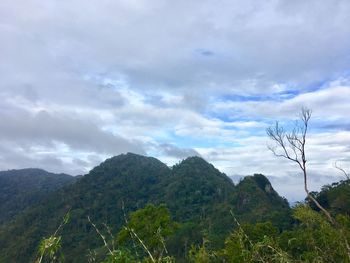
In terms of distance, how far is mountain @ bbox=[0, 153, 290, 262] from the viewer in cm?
9578

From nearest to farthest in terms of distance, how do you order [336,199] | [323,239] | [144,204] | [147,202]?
[323,239] < [336,199] < [144,204] < [147,202]

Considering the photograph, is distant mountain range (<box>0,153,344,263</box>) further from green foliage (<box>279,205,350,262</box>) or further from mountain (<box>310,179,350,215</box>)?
green foliage (<box>279,205,350,262</box>)

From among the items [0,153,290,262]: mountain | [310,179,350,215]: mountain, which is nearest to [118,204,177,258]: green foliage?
[0,153,290,262]: mountain

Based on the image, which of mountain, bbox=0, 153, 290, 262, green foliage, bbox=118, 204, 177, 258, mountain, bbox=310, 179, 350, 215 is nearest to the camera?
green foliage, bbox=118, 204, 177, 258

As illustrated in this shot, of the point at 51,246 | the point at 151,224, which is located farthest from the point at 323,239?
the point at 151,224

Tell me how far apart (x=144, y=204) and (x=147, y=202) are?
13.4 feet

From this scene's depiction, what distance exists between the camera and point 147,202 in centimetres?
A: 15662

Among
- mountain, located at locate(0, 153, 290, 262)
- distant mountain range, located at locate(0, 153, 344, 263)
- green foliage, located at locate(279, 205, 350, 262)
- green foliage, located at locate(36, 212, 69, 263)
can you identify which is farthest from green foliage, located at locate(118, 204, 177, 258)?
green foliage, located at locate(36, 212, 69, 263)

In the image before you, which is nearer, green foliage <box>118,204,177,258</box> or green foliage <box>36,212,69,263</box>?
green foliage <box>36,212,69,263</box>

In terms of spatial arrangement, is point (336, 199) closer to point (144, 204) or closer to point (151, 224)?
point (151, 224)

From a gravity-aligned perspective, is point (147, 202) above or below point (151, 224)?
above

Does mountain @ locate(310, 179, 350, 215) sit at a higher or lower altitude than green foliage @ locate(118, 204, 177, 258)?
higher

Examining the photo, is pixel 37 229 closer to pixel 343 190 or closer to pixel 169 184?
pixel 169 184

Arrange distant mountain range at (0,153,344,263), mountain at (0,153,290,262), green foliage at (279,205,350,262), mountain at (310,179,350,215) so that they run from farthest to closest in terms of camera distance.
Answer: mountain at (0,153,290,262)
distant mountain range at (0,153,344,263)
mountain at (310,179,350,215)
green foliage at (279,205,350,262)
